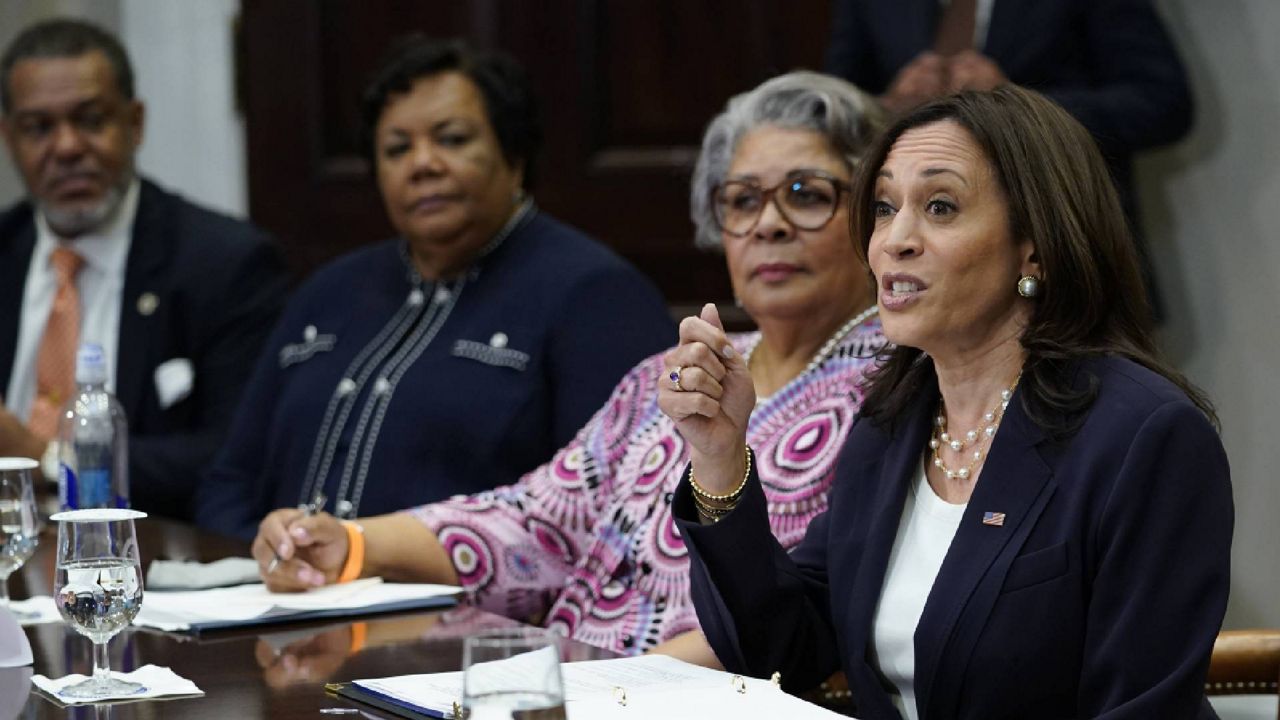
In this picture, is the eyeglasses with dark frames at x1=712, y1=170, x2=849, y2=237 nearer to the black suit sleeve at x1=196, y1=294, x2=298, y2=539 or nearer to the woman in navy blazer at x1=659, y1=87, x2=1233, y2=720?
the woman in navy blazer at x1=659, y1=87, x2=1233, y2=720

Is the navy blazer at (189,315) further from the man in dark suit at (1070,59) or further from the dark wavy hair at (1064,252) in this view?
the dark wavy hair at (1064,252)

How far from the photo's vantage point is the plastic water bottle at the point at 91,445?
2.73 meters

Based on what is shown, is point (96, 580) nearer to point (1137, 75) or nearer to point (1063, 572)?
point (1063, 572)

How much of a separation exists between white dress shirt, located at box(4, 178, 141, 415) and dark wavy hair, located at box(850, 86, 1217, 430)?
2694mm

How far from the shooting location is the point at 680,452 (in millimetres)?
2469

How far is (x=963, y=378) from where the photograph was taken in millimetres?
1939

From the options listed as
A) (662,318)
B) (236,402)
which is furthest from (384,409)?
(236,402)

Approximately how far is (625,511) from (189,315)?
184 cm

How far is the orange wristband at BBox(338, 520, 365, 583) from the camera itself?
2389 millimetres

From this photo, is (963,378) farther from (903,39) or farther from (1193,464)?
(903,39)

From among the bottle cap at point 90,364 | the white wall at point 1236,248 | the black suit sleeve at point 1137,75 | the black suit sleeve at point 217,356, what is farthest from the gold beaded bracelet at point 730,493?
the black suit sleeve at point 217,356

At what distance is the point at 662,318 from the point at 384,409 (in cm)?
55

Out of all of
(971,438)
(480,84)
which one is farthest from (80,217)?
(971,438)

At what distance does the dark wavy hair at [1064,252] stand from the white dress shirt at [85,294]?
2694 mm
